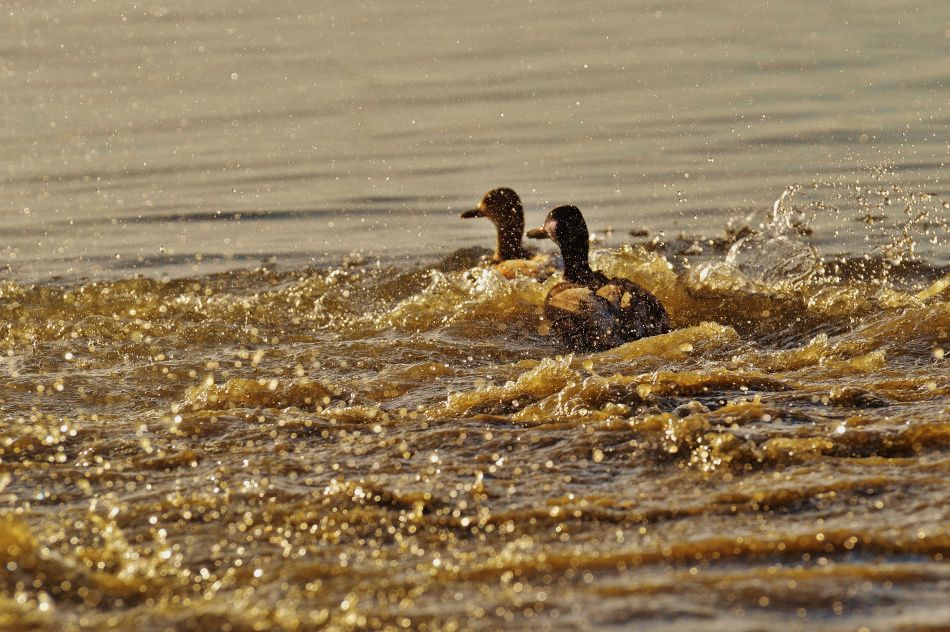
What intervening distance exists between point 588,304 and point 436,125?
20.8 ft

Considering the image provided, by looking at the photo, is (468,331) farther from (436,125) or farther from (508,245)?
(436,125)

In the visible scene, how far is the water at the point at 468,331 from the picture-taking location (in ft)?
10.3

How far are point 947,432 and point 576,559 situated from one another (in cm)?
176

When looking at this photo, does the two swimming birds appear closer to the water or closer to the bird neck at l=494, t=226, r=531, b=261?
the water

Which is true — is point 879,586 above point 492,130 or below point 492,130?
below

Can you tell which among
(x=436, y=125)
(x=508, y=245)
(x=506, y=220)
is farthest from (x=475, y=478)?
(x=436, y=125)

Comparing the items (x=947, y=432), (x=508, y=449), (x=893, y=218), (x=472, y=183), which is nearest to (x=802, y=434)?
(x=947, y=432)

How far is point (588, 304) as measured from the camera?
667 centimetres

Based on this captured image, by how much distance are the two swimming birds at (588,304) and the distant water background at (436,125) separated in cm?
179

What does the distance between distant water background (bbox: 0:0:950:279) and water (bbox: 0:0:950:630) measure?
2.5 inches

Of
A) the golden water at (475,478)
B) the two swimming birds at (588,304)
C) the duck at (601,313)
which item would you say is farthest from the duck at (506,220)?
the golden water at (475,478)

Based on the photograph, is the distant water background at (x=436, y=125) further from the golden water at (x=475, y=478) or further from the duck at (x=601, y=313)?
the golden water at (x=475, y=478)

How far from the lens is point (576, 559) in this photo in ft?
10.5

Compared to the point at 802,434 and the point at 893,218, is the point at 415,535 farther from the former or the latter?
the point at 893,218
